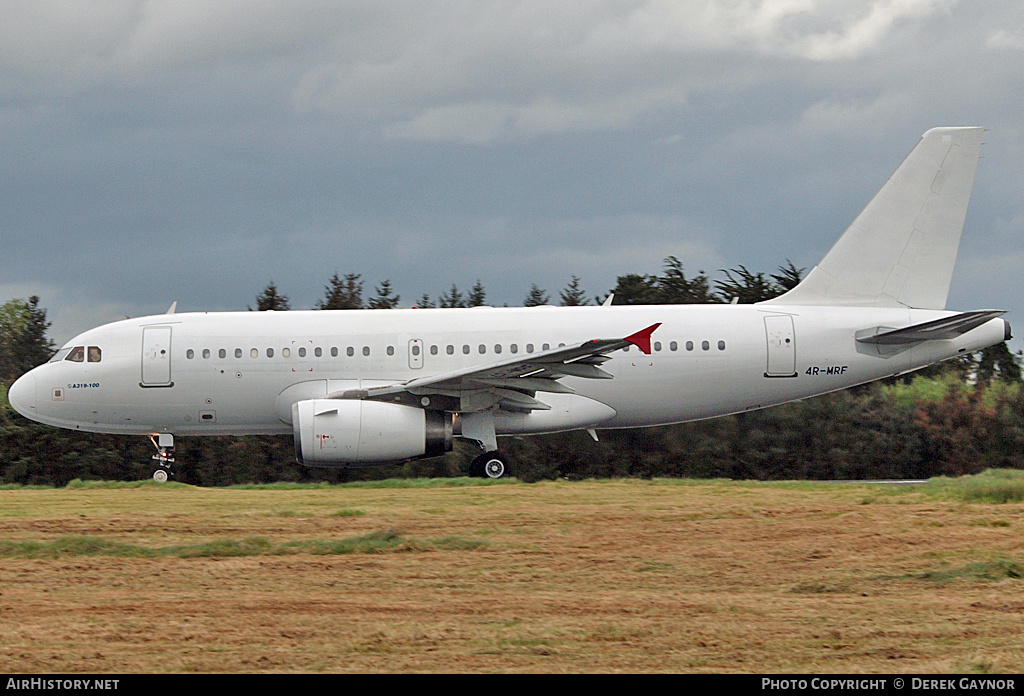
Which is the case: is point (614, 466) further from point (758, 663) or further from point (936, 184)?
point (758, 663)

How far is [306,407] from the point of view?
18547 mm

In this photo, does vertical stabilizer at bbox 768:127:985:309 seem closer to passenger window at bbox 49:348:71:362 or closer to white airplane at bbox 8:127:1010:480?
white airplane at bbox 8:127:1010:480

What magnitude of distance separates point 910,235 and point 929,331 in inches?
78.1

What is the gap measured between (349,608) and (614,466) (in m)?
15.7

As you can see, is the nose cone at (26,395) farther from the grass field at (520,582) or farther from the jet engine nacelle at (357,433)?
the grass field at (520,582)

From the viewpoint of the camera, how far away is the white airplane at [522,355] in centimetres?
1998

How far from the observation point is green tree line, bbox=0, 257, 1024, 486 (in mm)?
23578

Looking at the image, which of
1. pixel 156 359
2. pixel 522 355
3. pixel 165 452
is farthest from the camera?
pixel 165 452

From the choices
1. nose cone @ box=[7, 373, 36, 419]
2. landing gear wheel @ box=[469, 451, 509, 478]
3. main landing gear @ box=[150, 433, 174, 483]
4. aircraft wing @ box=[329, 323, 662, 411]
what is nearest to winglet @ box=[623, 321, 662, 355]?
aircraft wing @ box=[329, 323, 662, 411]

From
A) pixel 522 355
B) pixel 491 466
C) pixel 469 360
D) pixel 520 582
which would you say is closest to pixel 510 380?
pixel 522 355

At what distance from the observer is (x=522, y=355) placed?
19719 mm

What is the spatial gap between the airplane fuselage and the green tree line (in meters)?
3.13

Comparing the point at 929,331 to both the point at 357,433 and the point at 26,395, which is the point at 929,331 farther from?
the point at 26,395
